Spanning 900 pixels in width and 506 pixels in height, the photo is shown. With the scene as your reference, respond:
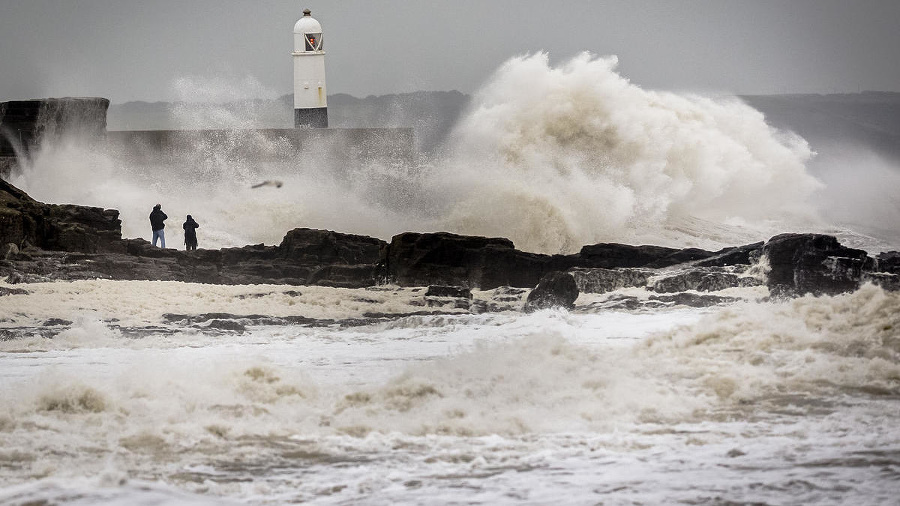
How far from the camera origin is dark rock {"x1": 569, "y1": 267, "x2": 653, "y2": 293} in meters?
10.5

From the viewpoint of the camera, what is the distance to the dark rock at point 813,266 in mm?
9625

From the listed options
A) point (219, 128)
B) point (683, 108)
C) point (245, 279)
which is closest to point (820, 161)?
point (683, 108)

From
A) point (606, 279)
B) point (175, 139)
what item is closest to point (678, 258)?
point (606, 279)

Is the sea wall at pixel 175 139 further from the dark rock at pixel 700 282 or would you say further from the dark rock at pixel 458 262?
the dark rock at pixel 700 282

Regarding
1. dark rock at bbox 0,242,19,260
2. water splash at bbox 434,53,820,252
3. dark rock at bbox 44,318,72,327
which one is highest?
water splash at bbox 434,53,820,252

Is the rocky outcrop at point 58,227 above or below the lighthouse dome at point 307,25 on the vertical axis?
below

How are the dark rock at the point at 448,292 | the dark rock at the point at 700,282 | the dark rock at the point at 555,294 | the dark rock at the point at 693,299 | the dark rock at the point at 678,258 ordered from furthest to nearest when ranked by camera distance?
the dark rock at the point at 678,258, the dark rock at the point at 448,292, the dark rock at the point at 700,282, the dark rock at the point at 555,294, the dark rock at the point at 693,299

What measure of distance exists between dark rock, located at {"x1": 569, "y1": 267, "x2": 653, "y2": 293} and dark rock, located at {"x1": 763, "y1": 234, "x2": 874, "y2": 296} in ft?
4.12

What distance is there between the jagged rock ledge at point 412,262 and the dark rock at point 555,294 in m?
0.02

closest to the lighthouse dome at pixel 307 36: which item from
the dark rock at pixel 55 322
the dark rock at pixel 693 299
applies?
the dark rock at pixel 55 322

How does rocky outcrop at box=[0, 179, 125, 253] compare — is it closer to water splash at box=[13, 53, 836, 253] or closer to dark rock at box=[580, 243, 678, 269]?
water splash at box=[13, 53, 836, 253]

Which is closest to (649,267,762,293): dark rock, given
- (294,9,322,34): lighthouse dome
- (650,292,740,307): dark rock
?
(650,292,740,307): dark rock

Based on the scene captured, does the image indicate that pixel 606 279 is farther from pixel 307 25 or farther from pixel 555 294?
pixel 307 25

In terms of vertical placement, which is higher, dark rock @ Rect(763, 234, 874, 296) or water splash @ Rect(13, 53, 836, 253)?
water splash @ Rect(13, 53, 836, 253)
